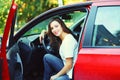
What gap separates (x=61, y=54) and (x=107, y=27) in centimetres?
89

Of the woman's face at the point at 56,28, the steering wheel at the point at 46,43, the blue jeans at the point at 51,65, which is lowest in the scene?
the blue jeans at the point at 51,65

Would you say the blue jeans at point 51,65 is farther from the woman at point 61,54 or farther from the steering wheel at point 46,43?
the steering wheel at point 46,43

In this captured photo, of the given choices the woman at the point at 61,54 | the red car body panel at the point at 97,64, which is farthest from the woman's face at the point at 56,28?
the red car body panel at the point at 97,64

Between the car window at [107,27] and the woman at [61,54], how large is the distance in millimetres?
455

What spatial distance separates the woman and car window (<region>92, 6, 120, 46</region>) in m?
0.46

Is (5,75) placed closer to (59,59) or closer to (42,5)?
(59,59)

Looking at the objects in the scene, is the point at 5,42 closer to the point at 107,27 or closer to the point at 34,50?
the point at 107,27

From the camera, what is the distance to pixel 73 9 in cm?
415

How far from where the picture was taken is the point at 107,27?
3.71 m

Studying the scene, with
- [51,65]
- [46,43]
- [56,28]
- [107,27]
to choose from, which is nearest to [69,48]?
[56,28]

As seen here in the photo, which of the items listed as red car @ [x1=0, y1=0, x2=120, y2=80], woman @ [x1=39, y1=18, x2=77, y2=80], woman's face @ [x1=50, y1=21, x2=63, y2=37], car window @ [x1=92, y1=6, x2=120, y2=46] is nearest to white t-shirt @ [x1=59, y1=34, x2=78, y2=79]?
woman @ [x1=39, y1=18, x2=77, y2=80]

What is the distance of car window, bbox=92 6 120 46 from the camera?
3.66 m

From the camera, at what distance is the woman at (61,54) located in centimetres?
416

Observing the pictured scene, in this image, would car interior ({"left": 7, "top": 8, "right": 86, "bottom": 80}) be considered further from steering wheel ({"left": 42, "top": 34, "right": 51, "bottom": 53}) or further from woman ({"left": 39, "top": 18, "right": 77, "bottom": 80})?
woman ({"left": 39, "top": 18, "right": 77, "bottom": 80})
